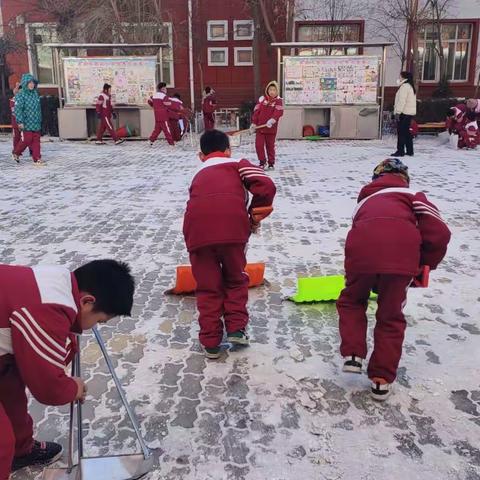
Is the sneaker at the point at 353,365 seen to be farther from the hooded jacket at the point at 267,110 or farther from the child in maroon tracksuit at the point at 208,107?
the child in maroon tracksuit at the point at 208,107

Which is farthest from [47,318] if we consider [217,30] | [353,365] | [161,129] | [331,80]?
[217,30]

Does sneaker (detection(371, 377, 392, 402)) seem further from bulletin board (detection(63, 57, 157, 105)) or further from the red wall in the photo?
the red wall

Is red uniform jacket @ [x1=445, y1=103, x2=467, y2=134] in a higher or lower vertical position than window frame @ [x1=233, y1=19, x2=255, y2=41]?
lower

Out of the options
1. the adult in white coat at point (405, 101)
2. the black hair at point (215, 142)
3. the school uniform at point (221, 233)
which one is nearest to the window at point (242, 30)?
the adult in white coat at point (405, 101)

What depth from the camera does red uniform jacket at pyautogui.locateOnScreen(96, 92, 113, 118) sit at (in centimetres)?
1485

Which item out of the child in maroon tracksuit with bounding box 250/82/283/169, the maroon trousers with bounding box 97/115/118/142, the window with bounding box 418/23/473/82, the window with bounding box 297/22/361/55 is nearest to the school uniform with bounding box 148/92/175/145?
the maroon trousers with bounding box 97/115/118/142

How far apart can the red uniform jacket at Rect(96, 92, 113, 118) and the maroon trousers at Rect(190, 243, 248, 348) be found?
1222cm

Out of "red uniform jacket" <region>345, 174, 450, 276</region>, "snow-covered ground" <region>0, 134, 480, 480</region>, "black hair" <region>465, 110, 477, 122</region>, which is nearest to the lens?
"snow-covered ground" <region>0, 134, 480, 480</region>

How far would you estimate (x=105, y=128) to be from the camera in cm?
1588

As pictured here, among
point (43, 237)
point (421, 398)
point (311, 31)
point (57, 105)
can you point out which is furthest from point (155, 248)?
point (311, 31)

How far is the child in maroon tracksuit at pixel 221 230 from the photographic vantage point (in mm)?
3453

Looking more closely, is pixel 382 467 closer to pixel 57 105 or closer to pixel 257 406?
pixel 257 406

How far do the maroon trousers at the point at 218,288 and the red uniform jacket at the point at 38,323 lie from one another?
156 cm

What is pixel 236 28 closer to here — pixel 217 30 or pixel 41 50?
pixel 217 30
